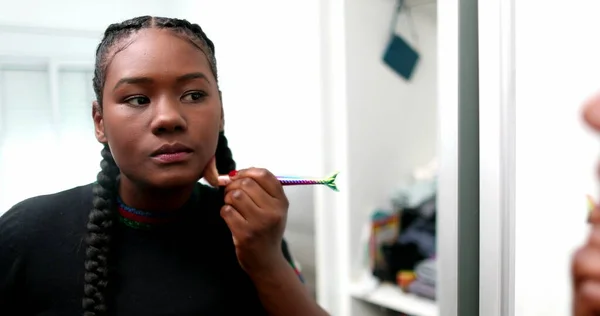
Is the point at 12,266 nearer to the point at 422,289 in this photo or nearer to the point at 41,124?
the point at 41,124

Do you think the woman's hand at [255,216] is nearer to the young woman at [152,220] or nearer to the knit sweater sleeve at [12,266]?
the young woman at [152,220]

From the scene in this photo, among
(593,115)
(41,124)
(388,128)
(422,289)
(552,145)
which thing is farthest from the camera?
(388,128)

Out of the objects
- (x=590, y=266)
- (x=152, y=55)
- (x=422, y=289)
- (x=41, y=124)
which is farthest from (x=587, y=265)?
(x=41, y=124)

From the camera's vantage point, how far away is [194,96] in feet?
1.84

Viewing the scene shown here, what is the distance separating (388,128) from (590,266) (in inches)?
31.2

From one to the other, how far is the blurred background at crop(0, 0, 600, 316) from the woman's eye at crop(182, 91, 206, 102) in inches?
9.8

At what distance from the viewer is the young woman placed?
1.75 ft

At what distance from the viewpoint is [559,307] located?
0.66 metres

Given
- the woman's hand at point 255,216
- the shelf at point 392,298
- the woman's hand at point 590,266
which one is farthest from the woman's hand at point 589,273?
the shelf at point 392,298

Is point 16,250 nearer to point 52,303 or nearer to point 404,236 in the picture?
point 52,303

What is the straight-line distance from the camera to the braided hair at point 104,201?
55 centimetres

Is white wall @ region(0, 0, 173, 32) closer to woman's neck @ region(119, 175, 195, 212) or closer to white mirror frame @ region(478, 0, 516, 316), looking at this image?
woman's neck @ region(119, 175, 195, 212)

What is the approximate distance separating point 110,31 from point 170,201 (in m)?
0.22

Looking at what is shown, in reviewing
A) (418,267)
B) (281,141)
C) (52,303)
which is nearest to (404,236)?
(418,267)
